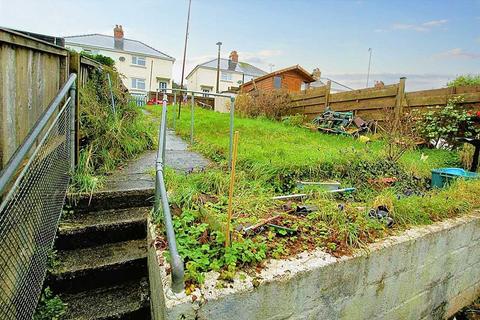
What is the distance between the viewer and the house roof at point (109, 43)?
97.4ft

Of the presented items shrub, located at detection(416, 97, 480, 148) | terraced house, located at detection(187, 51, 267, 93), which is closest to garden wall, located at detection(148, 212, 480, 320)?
shrub, located at detection(416, 97, 480, 148)

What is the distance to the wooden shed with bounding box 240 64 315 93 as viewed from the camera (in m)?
21.3

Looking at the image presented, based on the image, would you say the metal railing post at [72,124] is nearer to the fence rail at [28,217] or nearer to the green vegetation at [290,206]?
the fence rail at [28,217]

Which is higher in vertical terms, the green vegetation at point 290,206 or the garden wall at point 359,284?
the green vegetation at point 290,206

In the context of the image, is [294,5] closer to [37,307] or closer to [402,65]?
[402,65]

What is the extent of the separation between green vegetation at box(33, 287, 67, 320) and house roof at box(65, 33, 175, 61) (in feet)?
111

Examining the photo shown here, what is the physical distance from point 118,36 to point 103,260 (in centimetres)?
3601

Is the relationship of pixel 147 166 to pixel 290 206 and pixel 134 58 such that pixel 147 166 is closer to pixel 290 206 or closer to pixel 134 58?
pixel 290 206

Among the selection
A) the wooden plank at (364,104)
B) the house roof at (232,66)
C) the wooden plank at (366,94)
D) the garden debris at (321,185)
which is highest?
the house roof at (232,66)

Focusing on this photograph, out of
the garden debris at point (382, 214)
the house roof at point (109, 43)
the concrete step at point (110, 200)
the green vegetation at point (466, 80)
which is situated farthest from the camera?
the house roof at point (109, 43)

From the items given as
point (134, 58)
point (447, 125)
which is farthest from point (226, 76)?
point (447, 125)

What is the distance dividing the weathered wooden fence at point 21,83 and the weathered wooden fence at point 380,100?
665 centimetres

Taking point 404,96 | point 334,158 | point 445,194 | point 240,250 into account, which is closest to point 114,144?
point 240,250

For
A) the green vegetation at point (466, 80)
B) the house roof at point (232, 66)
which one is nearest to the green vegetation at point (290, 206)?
the green vegetation at point (466, 80)
